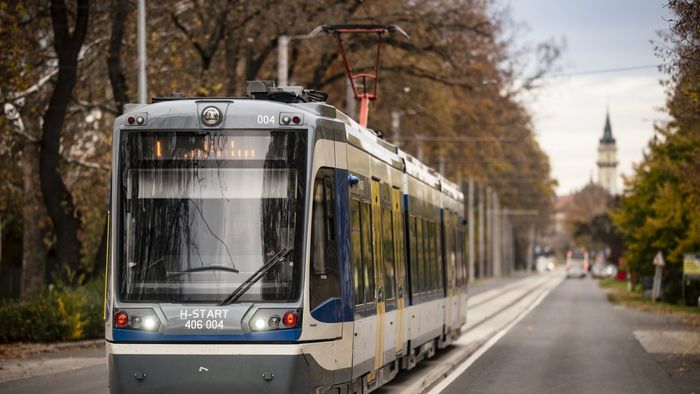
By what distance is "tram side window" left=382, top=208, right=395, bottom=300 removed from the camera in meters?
16.5

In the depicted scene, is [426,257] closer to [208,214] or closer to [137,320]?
[208,214]

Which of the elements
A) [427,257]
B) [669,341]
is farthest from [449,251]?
[669,341]

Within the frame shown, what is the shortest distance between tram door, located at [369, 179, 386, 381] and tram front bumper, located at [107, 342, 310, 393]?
3.31 metres

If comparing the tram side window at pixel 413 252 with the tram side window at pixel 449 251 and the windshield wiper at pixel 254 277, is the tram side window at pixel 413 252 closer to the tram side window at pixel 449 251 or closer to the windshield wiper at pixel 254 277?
the tram side window at pixel 449 251

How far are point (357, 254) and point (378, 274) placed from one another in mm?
1523

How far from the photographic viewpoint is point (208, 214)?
12.8 m

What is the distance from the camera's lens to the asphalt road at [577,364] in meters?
19.2

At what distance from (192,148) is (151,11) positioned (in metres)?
23.9

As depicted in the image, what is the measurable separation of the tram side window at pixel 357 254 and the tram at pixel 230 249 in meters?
0.18

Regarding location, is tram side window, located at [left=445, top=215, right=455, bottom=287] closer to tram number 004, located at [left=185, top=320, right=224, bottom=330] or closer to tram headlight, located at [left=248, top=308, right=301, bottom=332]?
tram headlight, located at [left=248, top=308, right=301, bottom=332]

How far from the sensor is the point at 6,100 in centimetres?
3191

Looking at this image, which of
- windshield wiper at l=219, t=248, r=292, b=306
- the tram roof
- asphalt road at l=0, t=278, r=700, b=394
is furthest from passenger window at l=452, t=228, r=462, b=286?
windshield wiper at l=219, t=248, r=292, b=306

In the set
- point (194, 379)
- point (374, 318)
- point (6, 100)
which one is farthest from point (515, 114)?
point (194, 379)

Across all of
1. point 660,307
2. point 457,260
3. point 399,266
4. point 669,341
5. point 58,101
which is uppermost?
point 58,101
